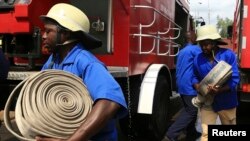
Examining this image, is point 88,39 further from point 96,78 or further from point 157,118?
A: point 157,118

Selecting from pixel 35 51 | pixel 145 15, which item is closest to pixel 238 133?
pixel 35 51

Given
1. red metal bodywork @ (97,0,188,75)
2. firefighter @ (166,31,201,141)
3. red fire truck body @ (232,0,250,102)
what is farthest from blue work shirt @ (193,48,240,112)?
red fire truck body @ (232,0,250,102)

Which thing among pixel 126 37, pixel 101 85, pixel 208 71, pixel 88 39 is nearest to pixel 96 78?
pixel 101 85

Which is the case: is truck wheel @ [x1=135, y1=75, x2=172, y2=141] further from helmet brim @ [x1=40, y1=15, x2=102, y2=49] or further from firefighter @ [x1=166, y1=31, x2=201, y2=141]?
helmet brim @ [x1=40, y1=15, x2=102, y2=49]

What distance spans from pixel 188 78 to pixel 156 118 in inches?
27.2

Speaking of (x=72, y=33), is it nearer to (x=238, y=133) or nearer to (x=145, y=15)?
(x=238, y=133)

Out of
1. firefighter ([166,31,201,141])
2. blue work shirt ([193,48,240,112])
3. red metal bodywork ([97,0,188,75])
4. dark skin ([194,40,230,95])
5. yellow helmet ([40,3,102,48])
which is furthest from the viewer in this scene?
firefighter ([166,31,201,141])

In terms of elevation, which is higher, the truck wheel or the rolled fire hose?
the rolled fire hose

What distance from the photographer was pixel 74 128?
209cm

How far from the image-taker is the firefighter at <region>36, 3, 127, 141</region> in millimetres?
2037

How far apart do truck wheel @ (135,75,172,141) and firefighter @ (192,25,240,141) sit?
1.30 meters

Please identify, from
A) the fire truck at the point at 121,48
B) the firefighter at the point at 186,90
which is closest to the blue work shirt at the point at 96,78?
the fire truck at the point at 121,48

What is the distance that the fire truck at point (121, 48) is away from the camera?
458 cm

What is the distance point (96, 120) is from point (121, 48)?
10.3 feet
